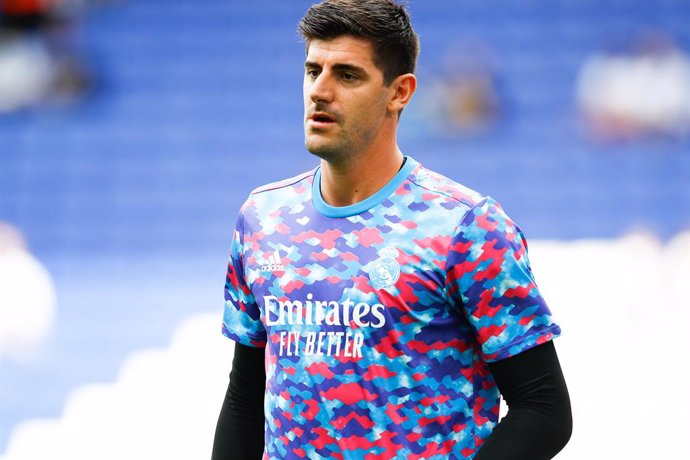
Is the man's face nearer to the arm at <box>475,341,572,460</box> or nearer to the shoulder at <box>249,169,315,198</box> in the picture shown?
the shoulder at <box>249,169,315,198</box>

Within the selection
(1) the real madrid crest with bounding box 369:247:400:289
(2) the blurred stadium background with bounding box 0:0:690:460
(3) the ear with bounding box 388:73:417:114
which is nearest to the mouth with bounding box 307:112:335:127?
(3) the ear with bounding box 388:73:417:114

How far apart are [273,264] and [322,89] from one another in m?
0.33

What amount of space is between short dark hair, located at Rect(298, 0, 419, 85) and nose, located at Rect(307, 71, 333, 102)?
0.08 m

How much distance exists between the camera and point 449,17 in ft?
23.2

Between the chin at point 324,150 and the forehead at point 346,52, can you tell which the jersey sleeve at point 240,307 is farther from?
the forehead at point 346,52

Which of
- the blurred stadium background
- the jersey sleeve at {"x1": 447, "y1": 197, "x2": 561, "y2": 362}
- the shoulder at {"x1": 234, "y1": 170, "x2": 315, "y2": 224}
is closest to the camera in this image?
the jersey sleeve at {"x1": 447, "y1": 197, "x2": 561, "y2": 362}

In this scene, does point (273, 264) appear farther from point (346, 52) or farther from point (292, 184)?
point (346, 52)

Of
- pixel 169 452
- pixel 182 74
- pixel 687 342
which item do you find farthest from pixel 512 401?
pixel 182 74

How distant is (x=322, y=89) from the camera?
Result: 2.05 m

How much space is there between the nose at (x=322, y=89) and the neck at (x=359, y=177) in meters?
0.12

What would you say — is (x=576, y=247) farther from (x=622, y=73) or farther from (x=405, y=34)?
(x=405, y=34)

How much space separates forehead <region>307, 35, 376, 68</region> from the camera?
6.78ft

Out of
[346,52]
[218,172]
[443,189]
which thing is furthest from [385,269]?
[218,172]

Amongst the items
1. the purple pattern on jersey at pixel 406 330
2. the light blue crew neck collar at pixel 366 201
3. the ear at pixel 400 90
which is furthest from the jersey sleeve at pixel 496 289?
the ear at pixel 400 90
